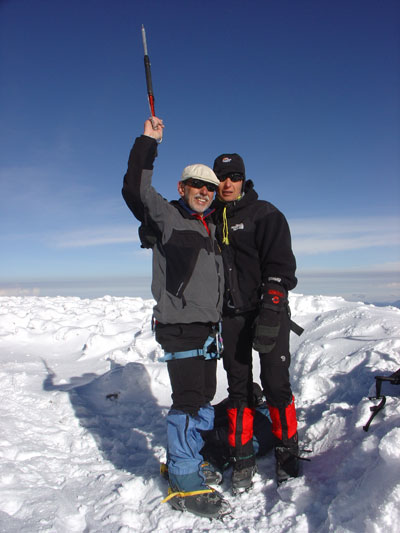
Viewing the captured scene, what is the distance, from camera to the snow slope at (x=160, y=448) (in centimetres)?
229

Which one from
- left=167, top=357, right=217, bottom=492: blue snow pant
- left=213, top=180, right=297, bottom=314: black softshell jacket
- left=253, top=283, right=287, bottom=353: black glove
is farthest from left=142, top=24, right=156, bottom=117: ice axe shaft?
left=167, top=357, right=217, bottom=492: blue snow pant

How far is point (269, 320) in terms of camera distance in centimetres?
281

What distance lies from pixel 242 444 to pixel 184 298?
1.39 m

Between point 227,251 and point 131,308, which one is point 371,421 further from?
point 131,308

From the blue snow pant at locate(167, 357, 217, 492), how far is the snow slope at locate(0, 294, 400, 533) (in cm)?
25

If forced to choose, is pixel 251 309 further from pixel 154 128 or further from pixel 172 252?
pixel 154 128

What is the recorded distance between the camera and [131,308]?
14.3 metres

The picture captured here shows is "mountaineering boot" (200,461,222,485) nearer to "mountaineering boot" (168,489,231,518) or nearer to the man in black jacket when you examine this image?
the man in black jacket

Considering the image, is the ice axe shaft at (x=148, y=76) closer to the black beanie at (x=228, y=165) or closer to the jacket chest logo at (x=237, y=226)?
the black beanie at (x=228, y=165)

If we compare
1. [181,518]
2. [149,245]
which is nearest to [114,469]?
[181,518]

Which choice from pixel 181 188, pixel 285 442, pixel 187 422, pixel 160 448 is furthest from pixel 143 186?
pixel 160 448

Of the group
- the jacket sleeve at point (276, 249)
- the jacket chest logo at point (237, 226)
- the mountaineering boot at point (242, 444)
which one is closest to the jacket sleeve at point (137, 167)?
the jacket chest logo at point (237, 226)

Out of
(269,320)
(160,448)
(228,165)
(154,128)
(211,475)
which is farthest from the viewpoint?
(160,448)

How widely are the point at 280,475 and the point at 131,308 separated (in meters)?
12.0
